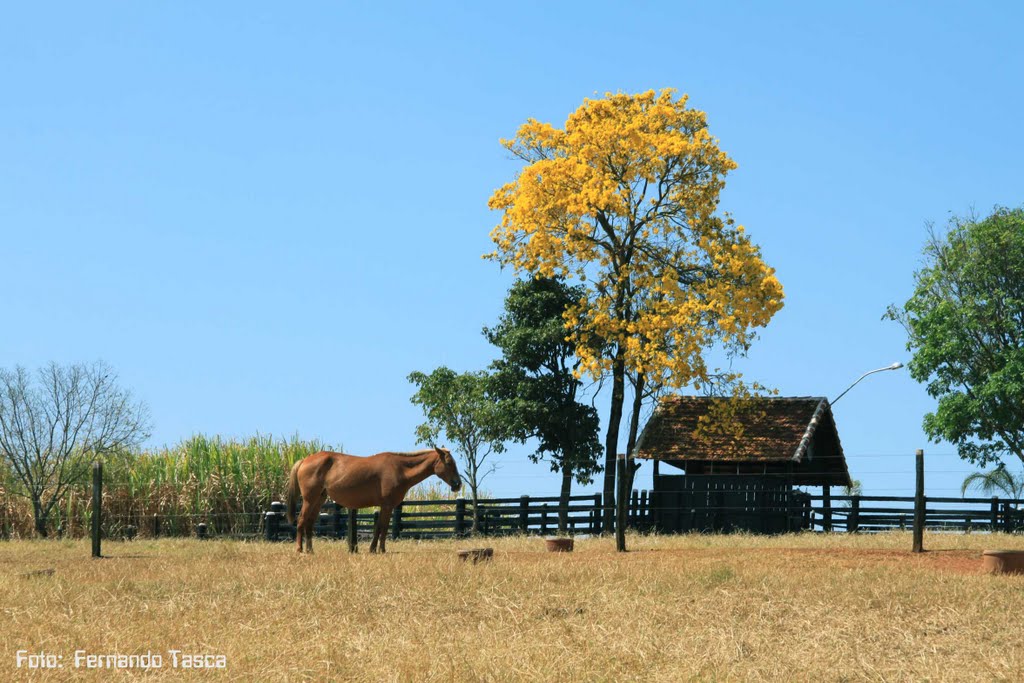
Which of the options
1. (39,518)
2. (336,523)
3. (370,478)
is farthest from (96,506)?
(39,518)

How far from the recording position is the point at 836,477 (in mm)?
41781

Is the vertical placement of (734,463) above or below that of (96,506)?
above

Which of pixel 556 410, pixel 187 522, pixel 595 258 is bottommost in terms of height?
pixel 187 522

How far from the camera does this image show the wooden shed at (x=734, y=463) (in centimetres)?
3578

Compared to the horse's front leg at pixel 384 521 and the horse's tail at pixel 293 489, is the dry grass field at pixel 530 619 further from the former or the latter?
the horse's tail at pixel 293 489

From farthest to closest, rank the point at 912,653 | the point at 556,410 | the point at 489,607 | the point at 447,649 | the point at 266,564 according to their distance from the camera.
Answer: the point at 556,410 < the point at 266,564 < the point at 489,607 < the point at 912,653 < the point at 447,649

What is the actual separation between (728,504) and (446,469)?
52.1 ft

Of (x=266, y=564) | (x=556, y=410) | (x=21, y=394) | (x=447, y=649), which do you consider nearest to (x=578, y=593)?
(x=447, y=649)

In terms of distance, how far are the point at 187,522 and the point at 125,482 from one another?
2.66 metres

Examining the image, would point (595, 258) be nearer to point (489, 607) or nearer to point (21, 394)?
point (21, 394)

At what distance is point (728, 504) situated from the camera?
36031 millimetres

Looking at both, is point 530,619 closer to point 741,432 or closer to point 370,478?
point 370,478

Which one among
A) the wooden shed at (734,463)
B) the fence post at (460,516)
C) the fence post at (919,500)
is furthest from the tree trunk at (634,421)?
the fence post at (919,500)

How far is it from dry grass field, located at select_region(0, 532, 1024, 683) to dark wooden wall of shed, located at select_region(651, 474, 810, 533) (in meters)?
15.9
